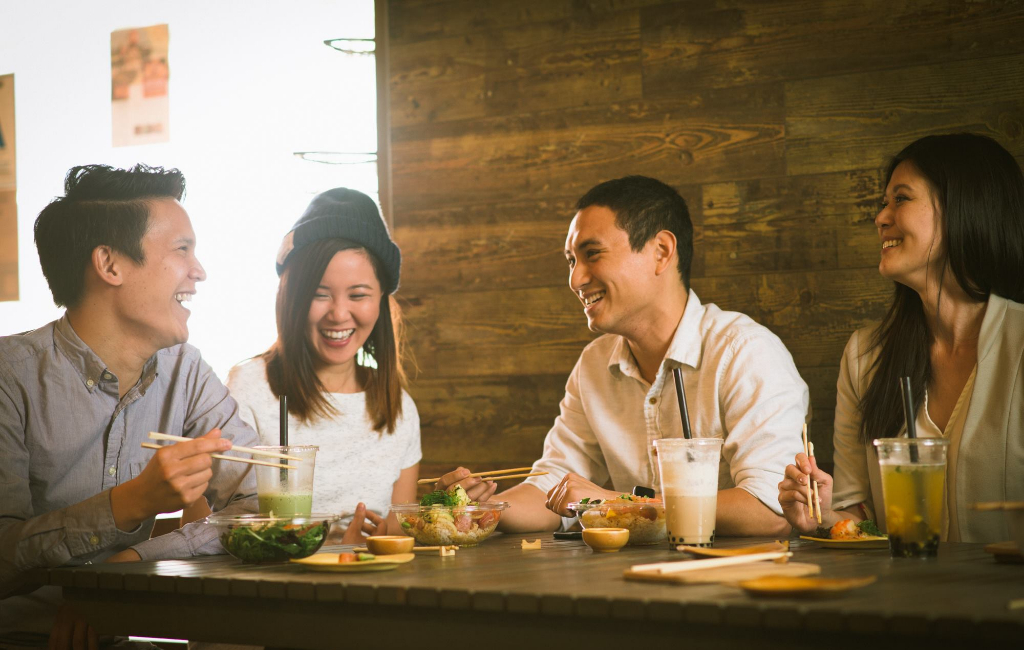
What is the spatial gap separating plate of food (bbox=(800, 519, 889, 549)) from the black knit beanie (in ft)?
5.13

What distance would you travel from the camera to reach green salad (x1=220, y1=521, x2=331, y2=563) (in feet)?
5.47

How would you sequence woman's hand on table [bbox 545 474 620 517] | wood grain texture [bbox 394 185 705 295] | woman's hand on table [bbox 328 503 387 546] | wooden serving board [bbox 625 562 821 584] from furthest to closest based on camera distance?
wood grain texture [bbox 394 185 705 295] → woman's hand on table [bbox 328 503 387 546] → woman's hand on table [bbox 545 474 620 517] → wooden serving board [bbox 625 562 821 584]

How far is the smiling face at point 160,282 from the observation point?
2.25 m

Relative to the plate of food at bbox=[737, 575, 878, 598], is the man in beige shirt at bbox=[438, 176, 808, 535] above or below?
above

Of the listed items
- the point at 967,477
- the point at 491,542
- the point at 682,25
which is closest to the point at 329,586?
the point at 491,542

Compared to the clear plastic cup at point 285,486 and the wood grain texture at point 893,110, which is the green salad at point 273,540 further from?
the wood grain texture at point 893,110

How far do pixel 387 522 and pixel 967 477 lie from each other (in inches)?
60.6

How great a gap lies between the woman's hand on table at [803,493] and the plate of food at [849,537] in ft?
0.26

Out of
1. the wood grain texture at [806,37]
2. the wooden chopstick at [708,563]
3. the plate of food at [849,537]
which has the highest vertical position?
the wood grain texture at [806,37]

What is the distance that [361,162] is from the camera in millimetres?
3521

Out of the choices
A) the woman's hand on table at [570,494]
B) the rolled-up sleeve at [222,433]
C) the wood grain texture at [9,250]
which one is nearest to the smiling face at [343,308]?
the rolled-up sleeve at [222,433]

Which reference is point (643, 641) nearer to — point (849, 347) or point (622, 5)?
point (849, 347)

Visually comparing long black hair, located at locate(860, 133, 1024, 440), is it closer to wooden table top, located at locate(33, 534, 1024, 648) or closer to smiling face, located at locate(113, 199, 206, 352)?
wooden table top, located at locate(33, 534, 1024, 648)

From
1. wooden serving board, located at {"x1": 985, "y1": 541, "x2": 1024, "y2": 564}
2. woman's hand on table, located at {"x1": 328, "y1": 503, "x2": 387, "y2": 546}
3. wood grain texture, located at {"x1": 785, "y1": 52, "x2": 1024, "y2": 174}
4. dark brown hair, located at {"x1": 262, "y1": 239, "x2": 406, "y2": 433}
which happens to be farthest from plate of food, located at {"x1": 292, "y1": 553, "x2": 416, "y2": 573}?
wood grain texture, located at {"x1": 785, "y1": 52, "x2": 1024, "y2": 174}
